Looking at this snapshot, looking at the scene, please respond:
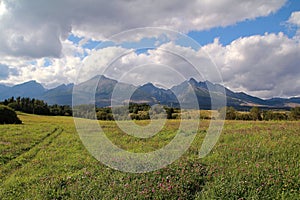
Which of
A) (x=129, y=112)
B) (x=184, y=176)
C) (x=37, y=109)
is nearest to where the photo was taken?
(x=184, y=176)

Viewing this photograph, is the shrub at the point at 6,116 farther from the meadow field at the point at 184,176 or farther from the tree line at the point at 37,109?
the tree line at the point at 37,109

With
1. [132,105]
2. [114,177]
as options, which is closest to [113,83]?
[132,105]

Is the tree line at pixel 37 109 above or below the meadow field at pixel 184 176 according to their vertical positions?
above

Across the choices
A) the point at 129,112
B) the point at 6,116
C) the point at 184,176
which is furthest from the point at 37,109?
the point at 184,176

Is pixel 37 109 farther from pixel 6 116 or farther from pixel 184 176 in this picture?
pixel 184 176

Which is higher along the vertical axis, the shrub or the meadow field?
the shrub

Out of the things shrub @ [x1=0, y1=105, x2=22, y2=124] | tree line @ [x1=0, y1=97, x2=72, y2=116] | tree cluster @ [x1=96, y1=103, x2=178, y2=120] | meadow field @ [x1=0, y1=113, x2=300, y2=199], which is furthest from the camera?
tree line @ [x1=0, y1=97, x2=72, y2=116]

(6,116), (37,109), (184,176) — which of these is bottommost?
(184,176)

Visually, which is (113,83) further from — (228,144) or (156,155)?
(228,144)

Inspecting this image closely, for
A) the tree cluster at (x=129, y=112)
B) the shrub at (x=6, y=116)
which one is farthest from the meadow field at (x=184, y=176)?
the shrub at (x=6, y=116)

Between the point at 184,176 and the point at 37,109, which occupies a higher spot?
the point at 37,109

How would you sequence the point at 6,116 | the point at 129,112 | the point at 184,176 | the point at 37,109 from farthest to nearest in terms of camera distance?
the point at 37,109 < the point at 6,116 < the point at 129,112 < the point at 184,176

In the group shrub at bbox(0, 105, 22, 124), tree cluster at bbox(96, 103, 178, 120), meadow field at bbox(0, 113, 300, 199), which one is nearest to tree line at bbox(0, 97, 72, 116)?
shrub at bbox(0, 105, 22, 124)

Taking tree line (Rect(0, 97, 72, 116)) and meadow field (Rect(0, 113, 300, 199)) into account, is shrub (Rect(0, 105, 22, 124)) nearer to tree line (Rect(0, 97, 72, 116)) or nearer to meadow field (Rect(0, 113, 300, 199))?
meadow field (Rect(0, 113, 300, 199))
